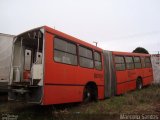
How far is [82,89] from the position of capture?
8.34m

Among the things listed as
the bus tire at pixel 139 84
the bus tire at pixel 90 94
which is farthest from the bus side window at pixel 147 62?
the bus tire at pixel 90 94

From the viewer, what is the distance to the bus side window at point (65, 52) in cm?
709

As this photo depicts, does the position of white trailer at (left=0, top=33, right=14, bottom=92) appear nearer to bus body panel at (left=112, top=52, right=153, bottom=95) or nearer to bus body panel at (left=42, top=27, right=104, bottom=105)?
bus body panel at (left=42, top=27, right=104, bottom=105)

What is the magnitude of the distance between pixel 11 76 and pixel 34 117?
1.94 m

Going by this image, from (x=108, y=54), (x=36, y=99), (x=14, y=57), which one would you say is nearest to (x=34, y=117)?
(x=36, y=99)

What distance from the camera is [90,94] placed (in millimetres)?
9375

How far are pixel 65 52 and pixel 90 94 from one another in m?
2.73

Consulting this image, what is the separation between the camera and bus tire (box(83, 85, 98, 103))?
8902 millimetres

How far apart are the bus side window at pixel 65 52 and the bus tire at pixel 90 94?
157cm

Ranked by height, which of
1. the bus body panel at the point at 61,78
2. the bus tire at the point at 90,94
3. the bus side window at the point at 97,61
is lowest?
the bus tire at the point at 90,94

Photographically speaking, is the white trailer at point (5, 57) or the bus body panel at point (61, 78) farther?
the white trailer at point (5, 57)

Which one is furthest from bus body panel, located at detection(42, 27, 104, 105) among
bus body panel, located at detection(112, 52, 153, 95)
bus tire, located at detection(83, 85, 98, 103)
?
bus body panel, located at detection(112, 52, 153, 95)

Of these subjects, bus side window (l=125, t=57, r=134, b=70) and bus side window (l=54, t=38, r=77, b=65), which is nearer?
bus side window (l=54, t=38, r=77, b=65)

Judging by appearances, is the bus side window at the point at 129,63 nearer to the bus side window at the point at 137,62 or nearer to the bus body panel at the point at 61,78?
the bus side window at the point at 137,62
